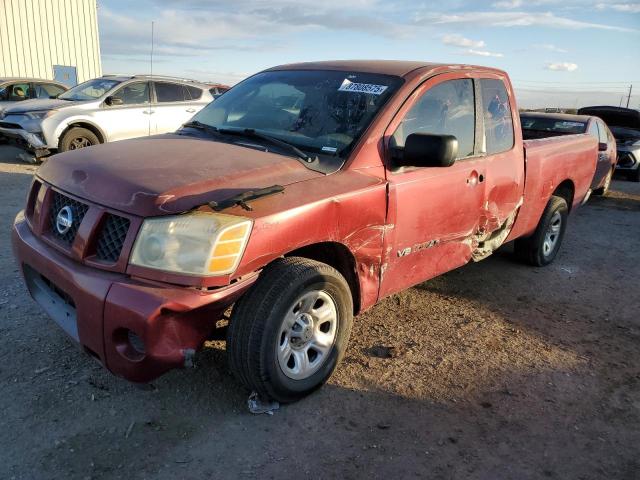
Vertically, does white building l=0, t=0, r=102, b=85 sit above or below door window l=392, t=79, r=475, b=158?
above

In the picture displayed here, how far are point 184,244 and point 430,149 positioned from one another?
1469mm

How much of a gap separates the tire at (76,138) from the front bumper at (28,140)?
0.32 m

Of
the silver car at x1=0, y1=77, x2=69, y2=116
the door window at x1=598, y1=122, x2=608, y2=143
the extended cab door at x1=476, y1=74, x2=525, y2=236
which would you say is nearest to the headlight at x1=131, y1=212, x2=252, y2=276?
the extended cab door at x1=476, y1=74, x2=525, y2=236

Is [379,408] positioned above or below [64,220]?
below

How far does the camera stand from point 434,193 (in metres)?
3.44

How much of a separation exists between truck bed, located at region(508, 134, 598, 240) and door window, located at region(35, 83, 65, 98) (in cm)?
1218

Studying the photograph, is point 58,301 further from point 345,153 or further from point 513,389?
point 513,389

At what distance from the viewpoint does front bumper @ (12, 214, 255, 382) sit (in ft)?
7.54

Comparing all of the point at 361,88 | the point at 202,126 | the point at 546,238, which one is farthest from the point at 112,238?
the point at 546,238

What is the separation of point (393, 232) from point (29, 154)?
9.41m

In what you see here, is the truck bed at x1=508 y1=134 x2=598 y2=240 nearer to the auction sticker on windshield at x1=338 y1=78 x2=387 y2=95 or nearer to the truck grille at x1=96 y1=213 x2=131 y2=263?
the auction sticker on windshield at x1=338 y1=78 x2=387 y2=95

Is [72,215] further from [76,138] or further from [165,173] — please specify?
[76,138]

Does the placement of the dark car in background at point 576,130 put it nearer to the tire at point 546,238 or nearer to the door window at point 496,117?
the tire at point 546,238

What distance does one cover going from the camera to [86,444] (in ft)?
8.36
